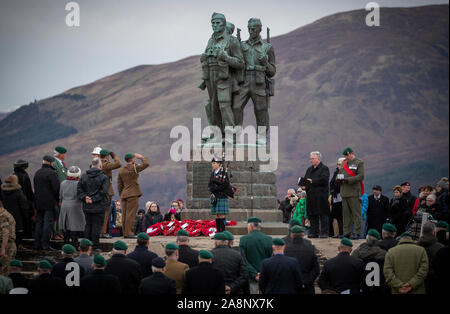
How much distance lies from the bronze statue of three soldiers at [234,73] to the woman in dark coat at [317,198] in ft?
6.80

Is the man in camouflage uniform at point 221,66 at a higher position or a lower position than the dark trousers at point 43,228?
higher

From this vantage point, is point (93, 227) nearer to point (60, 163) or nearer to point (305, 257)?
point (60, 163)

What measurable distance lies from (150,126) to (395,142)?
2078 cm

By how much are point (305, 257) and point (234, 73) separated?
762 cm

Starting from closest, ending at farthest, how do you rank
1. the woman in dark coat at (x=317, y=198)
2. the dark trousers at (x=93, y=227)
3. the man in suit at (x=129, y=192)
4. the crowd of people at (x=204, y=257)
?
1. the crowd of people at (x=204, y=257)
2. the dark trousers at (x=93, y=227)
3. the man in suit at (x=129, y=192)
4. the woman in dark coat at (x=317, y=198)

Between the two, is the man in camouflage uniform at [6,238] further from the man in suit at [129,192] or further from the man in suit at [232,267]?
the man in suit at [232,267]

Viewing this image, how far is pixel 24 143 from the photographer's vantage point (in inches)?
2542

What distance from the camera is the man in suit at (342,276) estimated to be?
9.01 meters

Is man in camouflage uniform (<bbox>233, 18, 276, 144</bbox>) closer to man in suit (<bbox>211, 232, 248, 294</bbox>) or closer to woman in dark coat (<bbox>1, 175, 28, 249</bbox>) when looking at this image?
woman in dark coat (<bbox>1, 175, 28, 249</bbox>)

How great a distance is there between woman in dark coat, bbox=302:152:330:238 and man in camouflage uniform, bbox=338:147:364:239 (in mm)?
371

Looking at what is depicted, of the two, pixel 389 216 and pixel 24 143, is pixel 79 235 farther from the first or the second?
pixel 24 143

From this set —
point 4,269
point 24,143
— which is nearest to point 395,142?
point 24,143

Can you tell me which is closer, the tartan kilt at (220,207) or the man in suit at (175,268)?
the man in suit at (175,268)

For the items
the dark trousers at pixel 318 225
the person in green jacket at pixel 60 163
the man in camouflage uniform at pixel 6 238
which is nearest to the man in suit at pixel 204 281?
the man in camouflage uniform at pixel 6 238
